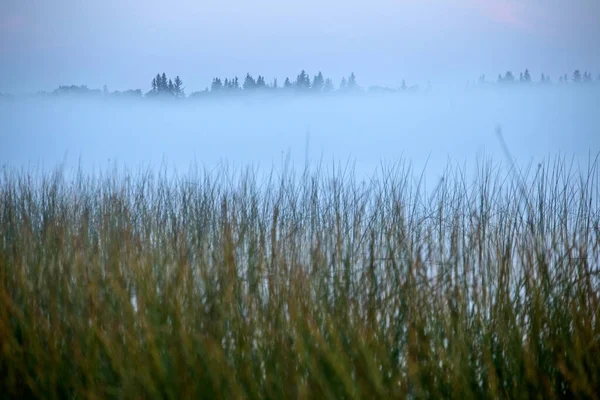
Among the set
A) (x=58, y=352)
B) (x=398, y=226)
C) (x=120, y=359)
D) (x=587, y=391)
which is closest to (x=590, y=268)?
(x=587, y=391)

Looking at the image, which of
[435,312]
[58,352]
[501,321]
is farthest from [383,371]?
[58,352]

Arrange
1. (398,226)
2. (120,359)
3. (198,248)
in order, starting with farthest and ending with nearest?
1. (398,226)
2. (198,248)
3. (120,359)

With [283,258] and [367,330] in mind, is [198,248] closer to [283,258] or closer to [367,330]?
[283,258]

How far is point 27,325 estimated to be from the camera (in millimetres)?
2389

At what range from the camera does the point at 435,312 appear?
7.55ft

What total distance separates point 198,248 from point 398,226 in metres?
1.06

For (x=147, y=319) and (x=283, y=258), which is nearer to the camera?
(x=147, y=319)

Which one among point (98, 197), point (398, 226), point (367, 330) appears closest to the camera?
point (367, 330)

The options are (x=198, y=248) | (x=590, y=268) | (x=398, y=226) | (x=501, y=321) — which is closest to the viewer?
(x=501, y=321)

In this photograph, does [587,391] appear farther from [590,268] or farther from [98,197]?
[98,197]

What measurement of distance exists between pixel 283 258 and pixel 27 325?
1.01 meters

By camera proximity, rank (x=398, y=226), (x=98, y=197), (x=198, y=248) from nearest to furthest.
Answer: (x=198, y=248)
(x=398, y=226)
(x=98, y=197)

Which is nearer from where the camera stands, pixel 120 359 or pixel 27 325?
pixel 120 359

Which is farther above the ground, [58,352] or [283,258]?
[283,258]
